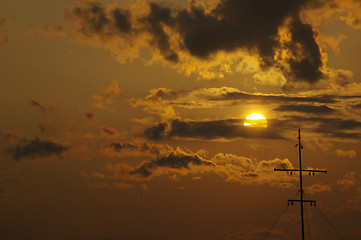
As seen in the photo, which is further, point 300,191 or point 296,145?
point 300,191

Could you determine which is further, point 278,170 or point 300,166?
Result: point 300,166

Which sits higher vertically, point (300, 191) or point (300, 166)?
point (300, 166)

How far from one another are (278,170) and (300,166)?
8357mm

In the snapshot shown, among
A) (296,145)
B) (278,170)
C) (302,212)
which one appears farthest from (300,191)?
(296,145)

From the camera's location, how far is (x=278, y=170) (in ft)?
181

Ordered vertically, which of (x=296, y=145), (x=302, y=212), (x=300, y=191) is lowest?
(x=302, y=212)

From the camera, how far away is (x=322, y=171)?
5509 centimetres

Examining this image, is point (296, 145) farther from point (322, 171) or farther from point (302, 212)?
point (302, 212)

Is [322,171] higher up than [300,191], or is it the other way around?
[322,171]

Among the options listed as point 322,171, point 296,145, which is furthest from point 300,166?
point 296,145

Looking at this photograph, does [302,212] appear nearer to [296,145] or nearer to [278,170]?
[278,170]

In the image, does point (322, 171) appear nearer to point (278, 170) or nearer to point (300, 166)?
point (300, 166)

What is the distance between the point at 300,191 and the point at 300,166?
6554 mm

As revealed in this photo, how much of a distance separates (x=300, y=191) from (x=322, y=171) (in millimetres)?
7737
